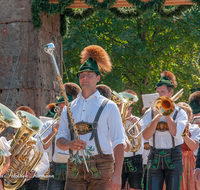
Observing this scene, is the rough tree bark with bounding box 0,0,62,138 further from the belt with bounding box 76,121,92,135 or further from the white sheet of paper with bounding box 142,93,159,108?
the belt with bounding box 76,121,92,135

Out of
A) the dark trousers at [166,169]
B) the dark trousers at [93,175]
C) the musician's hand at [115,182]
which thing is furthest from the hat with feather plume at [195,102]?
the musician's hand at [115,182]

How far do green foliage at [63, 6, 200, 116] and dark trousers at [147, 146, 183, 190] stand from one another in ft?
22.9

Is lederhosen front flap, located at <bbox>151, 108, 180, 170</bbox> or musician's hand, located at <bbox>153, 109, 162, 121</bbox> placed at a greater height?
musician's hand, located at <bbox>153, 109, 162, 121</bbox>

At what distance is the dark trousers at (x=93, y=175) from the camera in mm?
4293

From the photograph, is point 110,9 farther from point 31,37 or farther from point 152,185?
point 152,185

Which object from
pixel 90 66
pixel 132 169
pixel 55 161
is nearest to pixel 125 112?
pixel 132 169

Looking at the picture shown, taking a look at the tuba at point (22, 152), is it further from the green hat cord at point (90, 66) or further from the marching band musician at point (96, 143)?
the green hat cord at point (90, 66)

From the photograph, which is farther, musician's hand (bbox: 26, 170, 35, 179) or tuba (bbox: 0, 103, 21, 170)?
musician's hand (bbox: 26, 170, 35, 179)

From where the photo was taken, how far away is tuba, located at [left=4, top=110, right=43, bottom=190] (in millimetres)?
6172

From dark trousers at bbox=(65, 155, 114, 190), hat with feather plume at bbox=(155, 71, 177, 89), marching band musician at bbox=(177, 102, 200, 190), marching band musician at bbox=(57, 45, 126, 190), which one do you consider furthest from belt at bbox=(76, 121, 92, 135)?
marching band musician at bbox=(177, 102, 200, 190)

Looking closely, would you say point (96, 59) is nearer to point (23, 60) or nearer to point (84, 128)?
point (84, 128)

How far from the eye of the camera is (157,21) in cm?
1327

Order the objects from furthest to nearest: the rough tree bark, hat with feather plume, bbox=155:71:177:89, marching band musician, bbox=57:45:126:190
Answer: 1. the rough tree bark
2. hat with feather plume, bbox=155:71:177:89
3. marching band musician, bbox=57:45:126:190

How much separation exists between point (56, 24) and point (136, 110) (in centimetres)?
683
